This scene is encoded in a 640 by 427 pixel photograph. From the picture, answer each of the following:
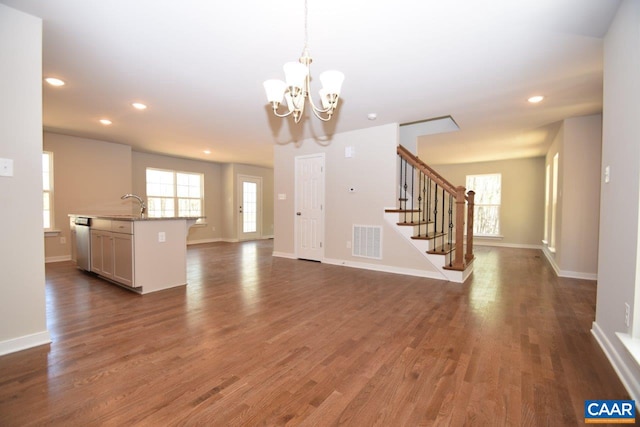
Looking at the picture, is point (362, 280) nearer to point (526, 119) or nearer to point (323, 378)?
point (323, 378)

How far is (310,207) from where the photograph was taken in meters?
5.56

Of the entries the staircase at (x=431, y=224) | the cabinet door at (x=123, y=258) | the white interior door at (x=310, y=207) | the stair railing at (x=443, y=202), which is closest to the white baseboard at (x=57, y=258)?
the cabinet door at (x=123, y=258)

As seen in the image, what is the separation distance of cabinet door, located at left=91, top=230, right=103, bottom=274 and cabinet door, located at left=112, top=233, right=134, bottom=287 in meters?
0.54

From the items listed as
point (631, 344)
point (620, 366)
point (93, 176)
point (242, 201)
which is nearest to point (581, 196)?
point (620, 366)

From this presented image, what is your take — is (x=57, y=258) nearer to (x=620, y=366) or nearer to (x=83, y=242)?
(x=83, y=242)

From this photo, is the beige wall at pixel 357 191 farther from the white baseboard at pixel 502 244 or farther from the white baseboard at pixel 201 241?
the white baseboard at pixel 502 244

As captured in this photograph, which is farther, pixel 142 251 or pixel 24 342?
pixel 142 251

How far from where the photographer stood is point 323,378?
5.70 ft

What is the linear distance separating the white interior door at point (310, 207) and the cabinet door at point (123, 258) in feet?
9.79

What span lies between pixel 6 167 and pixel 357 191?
4.10 meters

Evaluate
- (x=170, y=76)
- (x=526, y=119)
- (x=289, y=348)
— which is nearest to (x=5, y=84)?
(x=170, y=76)

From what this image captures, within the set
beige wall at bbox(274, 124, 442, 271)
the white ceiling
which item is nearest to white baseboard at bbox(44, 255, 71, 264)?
the white ceiling

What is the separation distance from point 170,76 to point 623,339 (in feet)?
13.7

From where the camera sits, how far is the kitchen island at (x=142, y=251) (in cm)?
332
